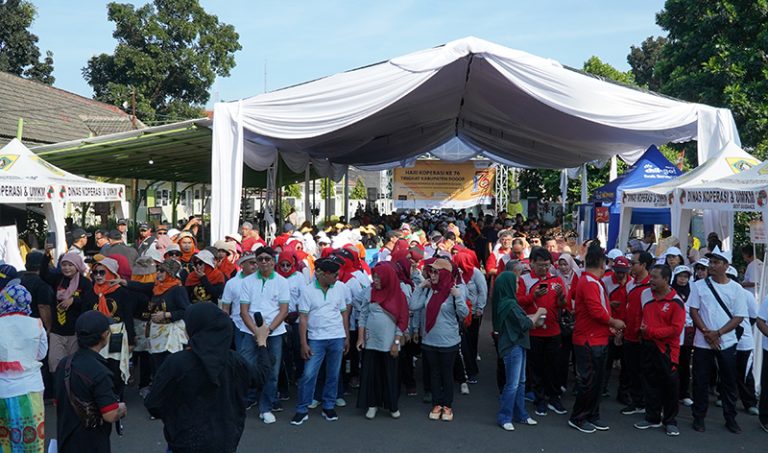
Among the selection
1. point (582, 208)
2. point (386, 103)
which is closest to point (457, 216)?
point (582, 208)

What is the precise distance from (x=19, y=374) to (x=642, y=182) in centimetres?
1022

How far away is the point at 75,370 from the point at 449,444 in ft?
10.8

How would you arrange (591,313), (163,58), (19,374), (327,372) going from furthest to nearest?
(163,58)
(327,372)
(591,313)
(19,374)

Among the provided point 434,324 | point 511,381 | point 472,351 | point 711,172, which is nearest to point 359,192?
point 711,172

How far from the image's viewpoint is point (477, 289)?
799cm

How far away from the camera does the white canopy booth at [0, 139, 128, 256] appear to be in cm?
918

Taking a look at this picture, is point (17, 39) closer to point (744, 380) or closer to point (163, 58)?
point (163, 58)

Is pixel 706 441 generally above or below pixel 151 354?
below

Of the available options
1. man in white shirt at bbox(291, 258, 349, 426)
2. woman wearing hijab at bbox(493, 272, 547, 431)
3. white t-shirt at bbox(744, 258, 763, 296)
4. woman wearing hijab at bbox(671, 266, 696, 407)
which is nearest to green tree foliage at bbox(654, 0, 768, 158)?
white t-shirt at bbox(744, 258, 763, 296)

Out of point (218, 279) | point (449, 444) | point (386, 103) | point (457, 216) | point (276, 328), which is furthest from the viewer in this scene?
point (457, 216)

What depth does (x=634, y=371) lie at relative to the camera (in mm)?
6789

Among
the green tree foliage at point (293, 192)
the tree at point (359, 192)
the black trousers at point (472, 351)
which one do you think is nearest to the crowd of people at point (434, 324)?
the black trousers at point (472, 351)

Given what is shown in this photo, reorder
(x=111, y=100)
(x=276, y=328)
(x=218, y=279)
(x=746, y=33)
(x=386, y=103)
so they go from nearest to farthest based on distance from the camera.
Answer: (x=276, y=328) < (x=218, y=279) < (x=386, y=103) < (x=746, y=33) < (x=111, y=100)

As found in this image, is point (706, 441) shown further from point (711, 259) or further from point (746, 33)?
point (746, 33)
